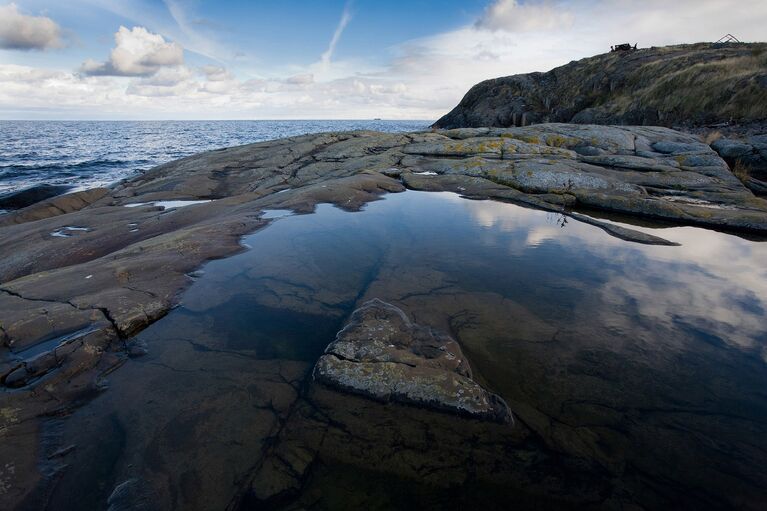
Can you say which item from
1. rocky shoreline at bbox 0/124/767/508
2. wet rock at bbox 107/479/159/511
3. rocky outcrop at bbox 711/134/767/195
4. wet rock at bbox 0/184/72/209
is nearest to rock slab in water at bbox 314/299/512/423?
rocky shoreline at bbox 0/124/767/508

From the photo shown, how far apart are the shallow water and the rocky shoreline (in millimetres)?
467

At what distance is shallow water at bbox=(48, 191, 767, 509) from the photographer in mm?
2908

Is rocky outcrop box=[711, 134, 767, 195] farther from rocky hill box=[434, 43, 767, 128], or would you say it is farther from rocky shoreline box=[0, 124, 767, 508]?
rocky hill box=[434, 43, 767, 128]

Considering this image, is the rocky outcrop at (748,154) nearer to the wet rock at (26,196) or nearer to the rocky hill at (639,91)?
the rocky hill at (639,91)

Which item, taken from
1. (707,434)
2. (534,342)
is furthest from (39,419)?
(707,434)

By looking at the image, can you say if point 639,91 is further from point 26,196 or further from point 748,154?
point 26,196

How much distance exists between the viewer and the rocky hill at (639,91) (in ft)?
97.7

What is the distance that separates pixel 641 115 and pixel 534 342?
4481 centimetres

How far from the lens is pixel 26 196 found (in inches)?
909

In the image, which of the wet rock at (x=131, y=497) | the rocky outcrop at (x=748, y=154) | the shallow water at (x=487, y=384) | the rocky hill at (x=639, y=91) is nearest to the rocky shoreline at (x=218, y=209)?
the shallow water at (x=487, y=384)

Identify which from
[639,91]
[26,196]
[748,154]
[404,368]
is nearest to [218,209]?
[404,368]

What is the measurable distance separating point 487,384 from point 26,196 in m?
31.6

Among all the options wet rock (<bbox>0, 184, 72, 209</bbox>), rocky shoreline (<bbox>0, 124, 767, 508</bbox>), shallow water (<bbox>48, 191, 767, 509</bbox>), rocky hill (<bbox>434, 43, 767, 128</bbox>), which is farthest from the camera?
rocky hill (<bbox>434, 43, 767, 128</bbox>)

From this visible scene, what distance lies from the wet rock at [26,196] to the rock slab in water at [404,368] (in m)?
29.3
